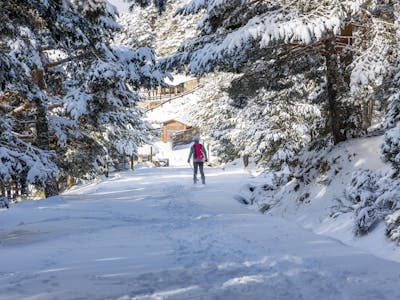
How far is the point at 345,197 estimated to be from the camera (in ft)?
23.1

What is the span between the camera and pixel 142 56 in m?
12.8

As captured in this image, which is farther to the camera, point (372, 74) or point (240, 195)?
point (240, 195)

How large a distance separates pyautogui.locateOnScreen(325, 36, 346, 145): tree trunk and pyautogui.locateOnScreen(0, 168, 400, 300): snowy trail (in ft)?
9.34

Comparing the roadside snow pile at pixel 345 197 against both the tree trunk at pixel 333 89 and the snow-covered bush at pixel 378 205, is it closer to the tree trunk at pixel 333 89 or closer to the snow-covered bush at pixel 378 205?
the snow-covered bush at pixel 378 205

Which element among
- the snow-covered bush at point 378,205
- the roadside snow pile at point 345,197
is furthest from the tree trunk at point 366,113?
the snow-covered bush at point 378,205

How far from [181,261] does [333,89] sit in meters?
5.83

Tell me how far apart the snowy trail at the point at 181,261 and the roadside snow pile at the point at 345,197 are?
425 millimetres

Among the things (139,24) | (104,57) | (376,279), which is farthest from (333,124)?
(139,24)

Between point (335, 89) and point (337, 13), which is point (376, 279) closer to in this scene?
point (337, 13)

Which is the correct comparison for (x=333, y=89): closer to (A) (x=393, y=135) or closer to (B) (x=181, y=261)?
(A) (x=393, y=135)

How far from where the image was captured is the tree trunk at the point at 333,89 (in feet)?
28.7

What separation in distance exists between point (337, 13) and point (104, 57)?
24.1 feet

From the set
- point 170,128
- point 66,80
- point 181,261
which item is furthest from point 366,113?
point 170,128

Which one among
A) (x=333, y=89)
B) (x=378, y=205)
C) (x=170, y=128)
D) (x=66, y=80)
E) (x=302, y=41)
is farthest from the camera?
(x=170, y=128)
